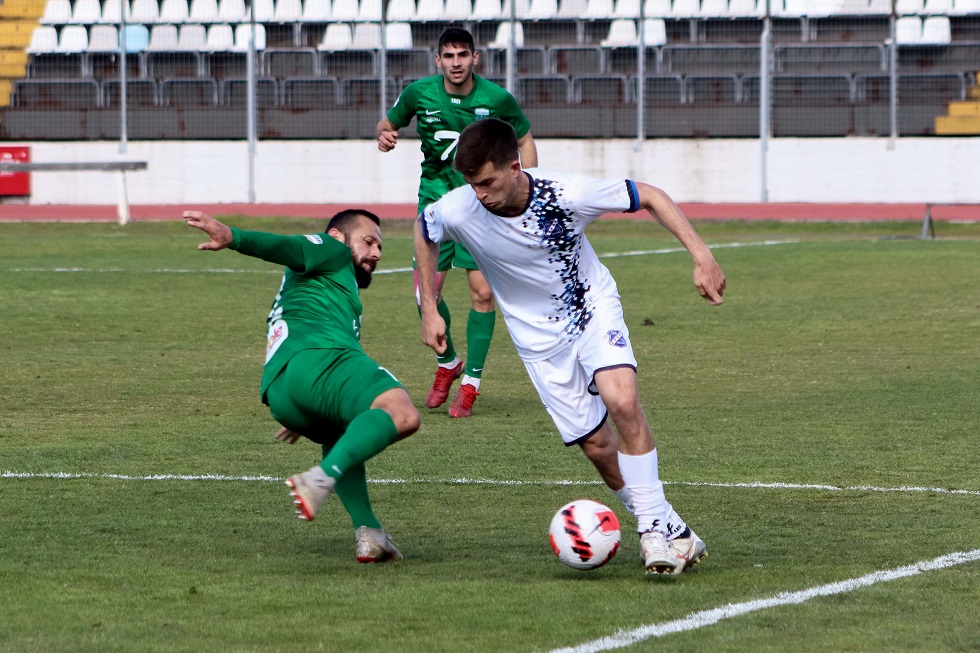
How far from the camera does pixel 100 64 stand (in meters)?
30.5

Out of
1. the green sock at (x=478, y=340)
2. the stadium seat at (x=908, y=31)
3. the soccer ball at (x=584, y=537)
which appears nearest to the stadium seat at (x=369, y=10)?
the stadium seat at (x=908, y=31)

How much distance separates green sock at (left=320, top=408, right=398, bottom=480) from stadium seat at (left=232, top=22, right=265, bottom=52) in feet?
85.3

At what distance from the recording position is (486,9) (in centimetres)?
3000

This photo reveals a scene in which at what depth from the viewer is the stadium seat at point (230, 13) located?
3100cm

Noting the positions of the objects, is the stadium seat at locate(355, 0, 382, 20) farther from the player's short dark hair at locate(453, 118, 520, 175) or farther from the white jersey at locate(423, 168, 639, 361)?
the player's short dark hair at locate(453, 118, 520, 175)

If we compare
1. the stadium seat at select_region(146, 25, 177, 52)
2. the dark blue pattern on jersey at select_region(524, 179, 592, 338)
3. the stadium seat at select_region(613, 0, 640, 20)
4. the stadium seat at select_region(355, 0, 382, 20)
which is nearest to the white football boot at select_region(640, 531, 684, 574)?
the dark blue pattern on jersey at select_region(524, 179, 592, 338)

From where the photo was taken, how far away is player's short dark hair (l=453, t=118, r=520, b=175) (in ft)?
16.5

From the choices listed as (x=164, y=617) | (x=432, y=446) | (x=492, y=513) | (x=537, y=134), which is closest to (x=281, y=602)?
(x=164, y=617)

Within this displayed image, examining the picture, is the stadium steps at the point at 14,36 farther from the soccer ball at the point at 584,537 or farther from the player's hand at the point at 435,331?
the soccer ball at the point at 584,537

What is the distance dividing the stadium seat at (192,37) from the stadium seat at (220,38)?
0.41 ft

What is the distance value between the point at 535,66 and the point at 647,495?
24.4m

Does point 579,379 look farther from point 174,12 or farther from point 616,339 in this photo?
point 174,12

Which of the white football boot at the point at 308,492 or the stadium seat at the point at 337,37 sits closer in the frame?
the white football boot at the point at 308,492

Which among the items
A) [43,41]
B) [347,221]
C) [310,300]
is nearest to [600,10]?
[43,41]
